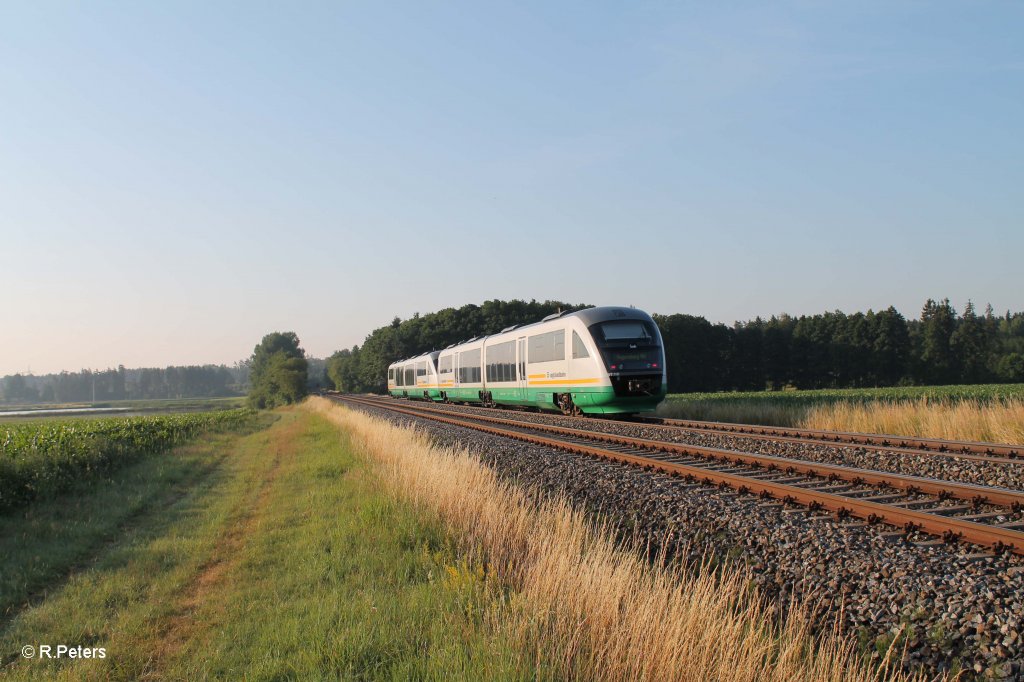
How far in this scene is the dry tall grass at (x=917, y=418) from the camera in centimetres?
1343

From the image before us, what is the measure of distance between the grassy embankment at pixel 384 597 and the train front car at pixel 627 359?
A: 824 centimetres

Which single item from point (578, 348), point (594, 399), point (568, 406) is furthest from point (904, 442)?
point (568, 406)

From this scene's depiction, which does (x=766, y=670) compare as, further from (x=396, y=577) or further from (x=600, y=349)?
(x=600, y=349)

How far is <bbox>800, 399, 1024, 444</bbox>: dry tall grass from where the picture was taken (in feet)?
43.7

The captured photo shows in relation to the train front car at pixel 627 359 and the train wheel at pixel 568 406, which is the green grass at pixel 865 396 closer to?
the train front car at pixel 627 359

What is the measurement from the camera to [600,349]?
19.0m

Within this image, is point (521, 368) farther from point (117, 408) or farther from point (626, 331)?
point (117, 408)

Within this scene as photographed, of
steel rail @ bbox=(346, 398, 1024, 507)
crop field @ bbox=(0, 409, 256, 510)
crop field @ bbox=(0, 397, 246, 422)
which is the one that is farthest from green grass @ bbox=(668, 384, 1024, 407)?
crop field @ bbox=(0, 397, 246, 422)

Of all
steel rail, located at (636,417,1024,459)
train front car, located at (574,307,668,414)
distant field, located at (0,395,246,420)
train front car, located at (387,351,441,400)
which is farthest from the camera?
distant field, located at (0,395,246,420)

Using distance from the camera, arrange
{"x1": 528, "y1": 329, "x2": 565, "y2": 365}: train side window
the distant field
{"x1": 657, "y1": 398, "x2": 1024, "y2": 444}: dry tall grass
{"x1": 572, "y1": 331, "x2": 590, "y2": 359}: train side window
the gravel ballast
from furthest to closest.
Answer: the distant field → {"x1": 528, "y1": 329, "x2": 565, "y2": 365}: train side window → {"x1": 572, "y1": 331, "x2": 590, "y2": 359}: train side window → {"x1": 657, "y1": 398, "x2": 1024, "y2": 444}: dry tall grass → the gravel ballast

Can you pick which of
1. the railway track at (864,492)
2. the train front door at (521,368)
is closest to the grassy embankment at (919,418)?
the railway track at (864,492)

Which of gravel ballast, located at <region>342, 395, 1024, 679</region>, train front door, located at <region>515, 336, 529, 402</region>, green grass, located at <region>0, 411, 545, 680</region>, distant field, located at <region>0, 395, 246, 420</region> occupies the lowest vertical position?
distant field, located at <region>0, 395, 246, 420</region>

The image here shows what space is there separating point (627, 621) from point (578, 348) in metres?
16.2

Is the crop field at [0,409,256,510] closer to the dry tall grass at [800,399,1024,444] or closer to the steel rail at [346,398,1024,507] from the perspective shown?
the steel rail at [346,398,1024,507]
